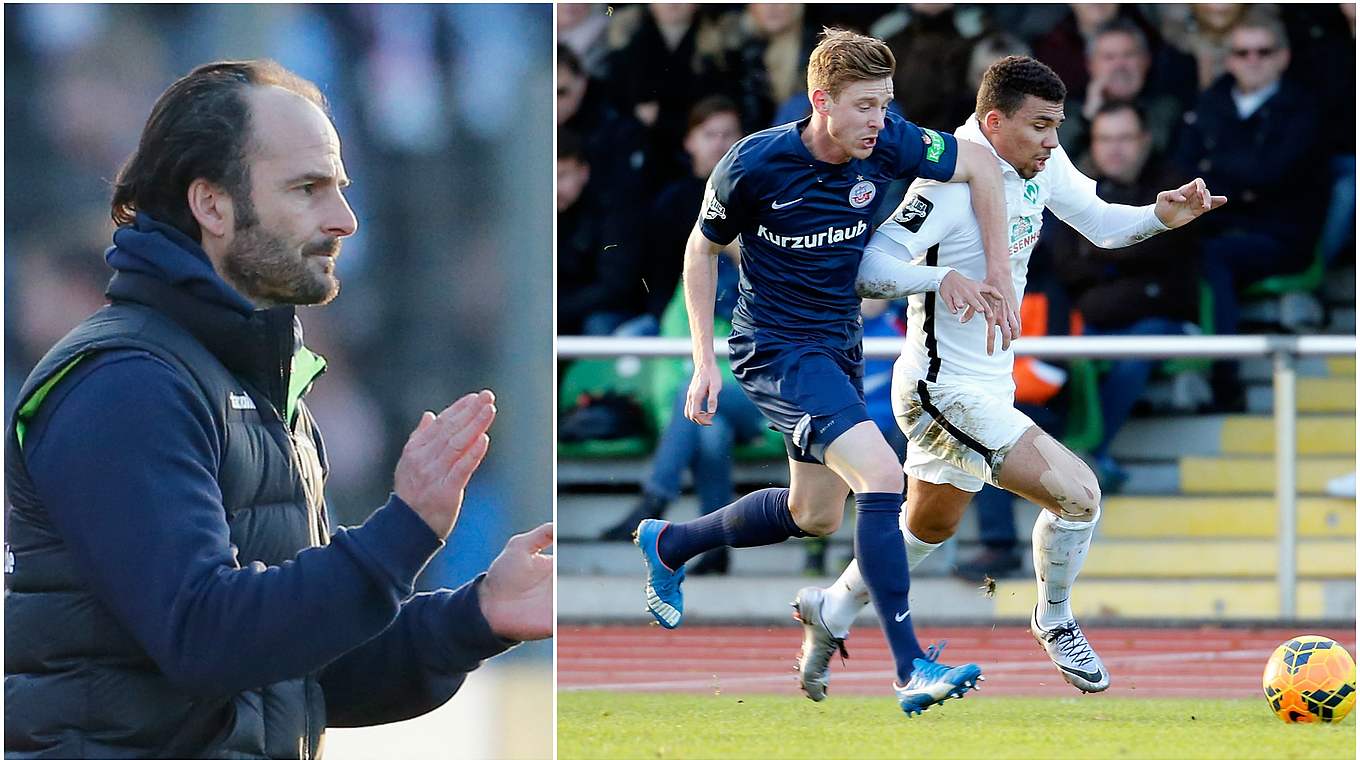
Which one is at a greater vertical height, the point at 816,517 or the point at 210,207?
the point at 210,207

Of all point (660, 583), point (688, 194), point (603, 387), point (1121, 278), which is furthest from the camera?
point (1121, 278)

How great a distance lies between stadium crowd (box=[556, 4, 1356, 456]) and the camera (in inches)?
324

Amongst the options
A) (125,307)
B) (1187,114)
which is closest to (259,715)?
(125,307)

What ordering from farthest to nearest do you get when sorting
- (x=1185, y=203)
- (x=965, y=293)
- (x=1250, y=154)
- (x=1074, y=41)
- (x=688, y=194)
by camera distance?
(x=1074, y=41) < (x=1250, y=154) < (x=688, y=194) < (x=1185, y=203) < (x=965, y=293)

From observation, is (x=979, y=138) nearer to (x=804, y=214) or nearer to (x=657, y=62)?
(x=804, y=214)

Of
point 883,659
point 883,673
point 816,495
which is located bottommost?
point 883,659

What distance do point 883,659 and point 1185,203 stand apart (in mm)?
3263

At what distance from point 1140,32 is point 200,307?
6780 millimetres

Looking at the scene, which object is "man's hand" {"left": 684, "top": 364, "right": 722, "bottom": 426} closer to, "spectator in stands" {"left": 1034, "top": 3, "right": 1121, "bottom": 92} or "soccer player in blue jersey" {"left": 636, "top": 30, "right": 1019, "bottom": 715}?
"soccer player in blue jersey" {"left": 636, "top": 30, "right": 1019, "bottom": 715}

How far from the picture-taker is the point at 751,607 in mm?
8375

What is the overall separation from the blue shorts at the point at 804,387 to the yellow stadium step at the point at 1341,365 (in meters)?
4.06

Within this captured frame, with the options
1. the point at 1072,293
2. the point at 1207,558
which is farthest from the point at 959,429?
the point at 1207,558

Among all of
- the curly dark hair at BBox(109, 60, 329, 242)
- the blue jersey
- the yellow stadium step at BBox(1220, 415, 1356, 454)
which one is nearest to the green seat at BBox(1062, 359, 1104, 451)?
the yellow stadium step at BBox(1220, 415, 1356, 454)

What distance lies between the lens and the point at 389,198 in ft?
13.8
